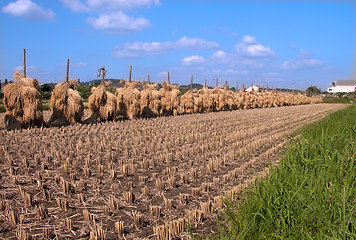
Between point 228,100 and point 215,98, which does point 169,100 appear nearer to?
point 215,98

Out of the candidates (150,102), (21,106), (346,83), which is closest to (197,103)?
(150,102)

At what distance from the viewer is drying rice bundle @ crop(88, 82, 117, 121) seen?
1499 cm

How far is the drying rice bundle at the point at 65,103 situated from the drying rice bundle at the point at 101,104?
4.96 feet

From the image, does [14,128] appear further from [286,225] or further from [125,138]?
[286,225]

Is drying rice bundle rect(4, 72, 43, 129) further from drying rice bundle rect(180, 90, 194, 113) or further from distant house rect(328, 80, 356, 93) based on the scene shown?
distant house rect(328, 80, 356, 93)

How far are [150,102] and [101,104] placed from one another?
4.66 meters

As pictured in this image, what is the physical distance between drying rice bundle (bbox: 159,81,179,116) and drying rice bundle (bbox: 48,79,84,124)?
802 centimetres

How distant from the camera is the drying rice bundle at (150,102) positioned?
18922mm

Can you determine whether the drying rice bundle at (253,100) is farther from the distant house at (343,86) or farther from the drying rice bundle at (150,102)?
the distant house at (343,86)

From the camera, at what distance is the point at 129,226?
12.2 ft

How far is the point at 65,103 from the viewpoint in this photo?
13.3m

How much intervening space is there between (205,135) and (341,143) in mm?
5673

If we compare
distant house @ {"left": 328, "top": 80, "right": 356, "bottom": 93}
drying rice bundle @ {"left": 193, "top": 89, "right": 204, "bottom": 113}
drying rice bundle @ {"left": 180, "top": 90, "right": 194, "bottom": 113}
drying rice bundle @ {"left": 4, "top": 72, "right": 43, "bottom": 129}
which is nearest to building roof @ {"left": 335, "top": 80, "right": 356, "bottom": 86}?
distant house @ {"left": 328, "top": 80, "right": 356, "bottom": 93}

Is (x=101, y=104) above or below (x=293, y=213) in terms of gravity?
above
